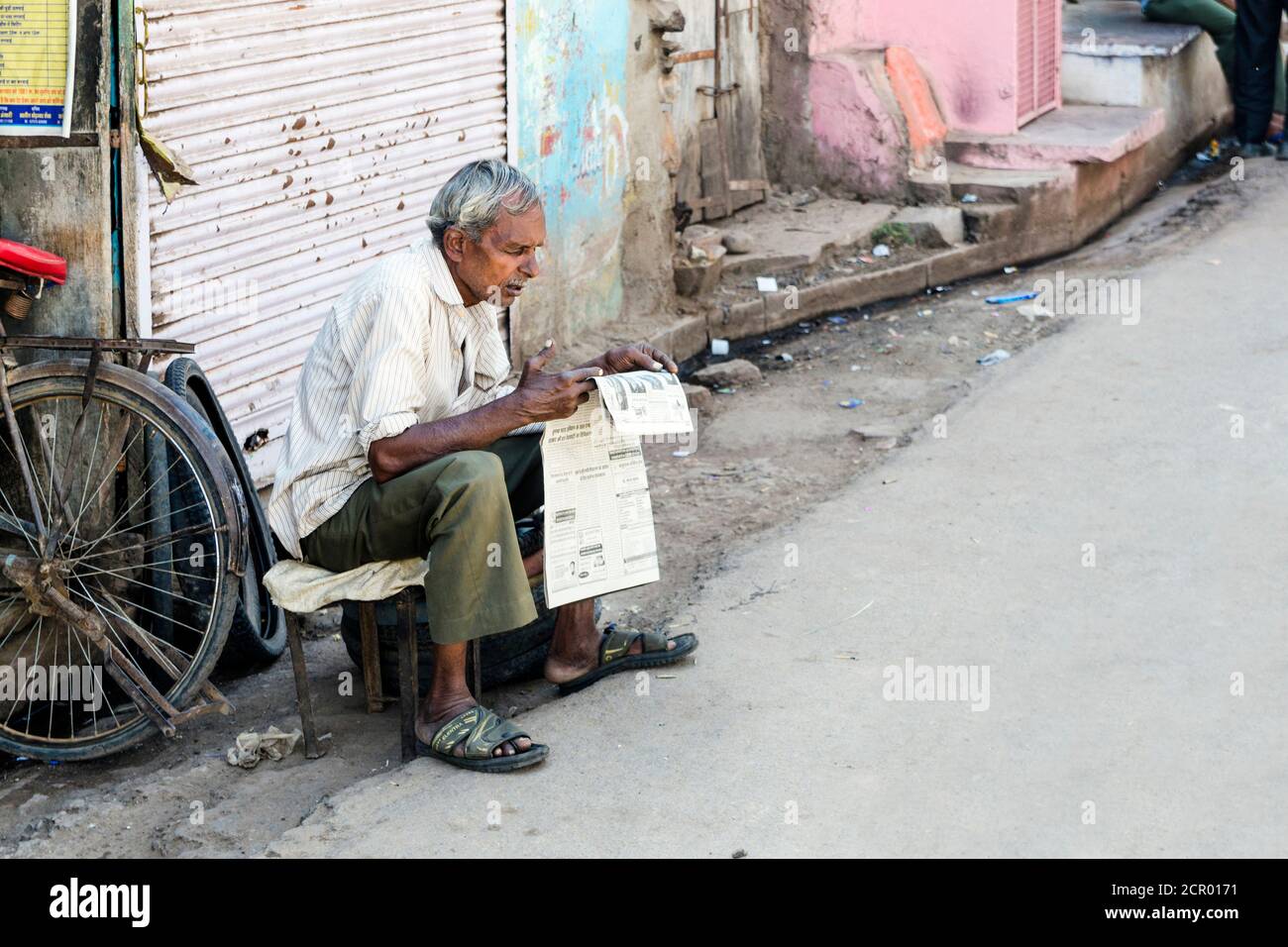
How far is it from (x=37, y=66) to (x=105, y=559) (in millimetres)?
1282

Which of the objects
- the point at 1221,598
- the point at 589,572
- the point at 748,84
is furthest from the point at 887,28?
the point at 589,572

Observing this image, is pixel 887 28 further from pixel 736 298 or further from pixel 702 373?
pixel 702 373

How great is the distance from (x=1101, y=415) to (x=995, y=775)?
283cm

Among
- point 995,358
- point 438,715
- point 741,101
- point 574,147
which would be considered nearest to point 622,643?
point 438,715

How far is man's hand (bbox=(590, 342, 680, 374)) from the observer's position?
12.5 ft

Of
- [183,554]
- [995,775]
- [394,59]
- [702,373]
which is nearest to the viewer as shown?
[995,775]

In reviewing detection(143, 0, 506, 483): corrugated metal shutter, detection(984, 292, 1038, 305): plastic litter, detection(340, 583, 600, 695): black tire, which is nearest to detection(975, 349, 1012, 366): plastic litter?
detection(984, 292, 1038, 305): plastic litter

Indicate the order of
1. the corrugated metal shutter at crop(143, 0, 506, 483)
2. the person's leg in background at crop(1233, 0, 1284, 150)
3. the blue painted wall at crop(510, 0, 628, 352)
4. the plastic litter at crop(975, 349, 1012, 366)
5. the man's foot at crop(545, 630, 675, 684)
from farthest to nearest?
the person's leg in background at crop(1233, 0, 1284, 150), the plastic litter at crop(975, 349, 1012, 366), the blue painted wall at crop(510, 0, 628, 352), the corrugated metal shutter at crop(143, 0, 506, 483), the man's foot at crop(545, 630, 675, 684)

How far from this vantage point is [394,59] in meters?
5.39

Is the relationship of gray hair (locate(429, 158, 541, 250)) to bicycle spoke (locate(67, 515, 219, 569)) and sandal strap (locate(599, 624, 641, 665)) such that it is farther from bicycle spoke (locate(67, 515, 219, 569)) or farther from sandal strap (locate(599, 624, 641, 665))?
sandal strap (locate(599, 624, 641, 665))

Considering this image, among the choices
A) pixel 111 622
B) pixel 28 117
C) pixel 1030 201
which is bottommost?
pixel 111 622

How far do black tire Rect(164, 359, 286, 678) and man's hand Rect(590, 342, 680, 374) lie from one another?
1.10 m

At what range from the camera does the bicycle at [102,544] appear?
3.77 meters

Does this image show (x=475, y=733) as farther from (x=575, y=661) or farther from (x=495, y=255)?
(x=495, y=255)
